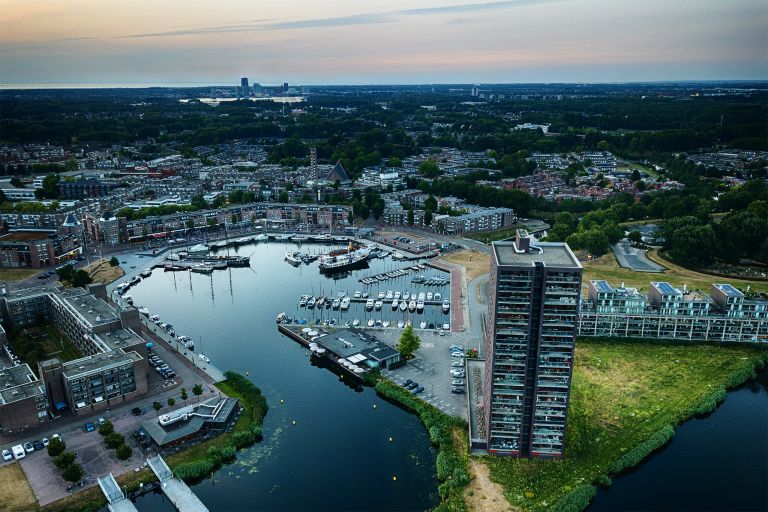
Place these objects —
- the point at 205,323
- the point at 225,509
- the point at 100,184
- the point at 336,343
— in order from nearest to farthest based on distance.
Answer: the point at 225,509 → the point at 336,343 → the point at 205,323 → the point at 100,184

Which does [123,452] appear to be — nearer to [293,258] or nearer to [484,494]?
[484,494]

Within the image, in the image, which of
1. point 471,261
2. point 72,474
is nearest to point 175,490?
point 72,474

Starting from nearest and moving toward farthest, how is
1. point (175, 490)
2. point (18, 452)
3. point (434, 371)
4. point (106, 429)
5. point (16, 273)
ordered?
point (175, 490)
point (18, 452)
point (106, 429)
point (434, 371)
point (16, 273)

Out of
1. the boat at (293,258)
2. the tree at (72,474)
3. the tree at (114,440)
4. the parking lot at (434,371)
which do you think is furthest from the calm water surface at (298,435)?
the boat at (293,258)

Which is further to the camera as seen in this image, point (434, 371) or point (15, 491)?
point (434, 371)

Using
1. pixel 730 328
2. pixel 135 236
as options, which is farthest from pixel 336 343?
pixel 135 236

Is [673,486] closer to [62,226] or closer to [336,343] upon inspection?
[336,343]

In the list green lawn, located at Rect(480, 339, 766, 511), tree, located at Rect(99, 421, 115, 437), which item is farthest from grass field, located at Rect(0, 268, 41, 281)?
green lawn, located at Rect(480, 339, 766, 511)
